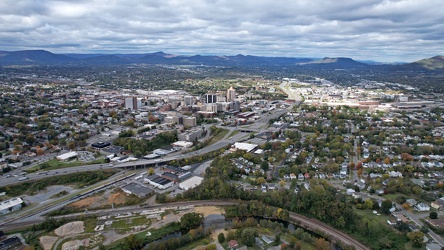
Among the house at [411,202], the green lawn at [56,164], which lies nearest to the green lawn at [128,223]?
the green lawn at [56,164]

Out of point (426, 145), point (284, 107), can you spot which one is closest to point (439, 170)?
point (426, 145)

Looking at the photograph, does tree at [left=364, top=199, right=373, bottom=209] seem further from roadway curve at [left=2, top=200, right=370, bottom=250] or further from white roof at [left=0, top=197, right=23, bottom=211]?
white roof at [left=0, top=197, right=23, bottom=211]

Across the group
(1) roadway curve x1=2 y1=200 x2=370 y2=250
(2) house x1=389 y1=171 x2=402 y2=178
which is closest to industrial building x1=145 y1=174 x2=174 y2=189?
(1) roadway curve x1=2 y1=200 x2=370 y2=250

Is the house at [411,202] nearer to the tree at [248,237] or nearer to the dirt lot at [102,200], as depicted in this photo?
the tree at [248,237]

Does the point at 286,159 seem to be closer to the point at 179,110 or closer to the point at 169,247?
the point at 169,247

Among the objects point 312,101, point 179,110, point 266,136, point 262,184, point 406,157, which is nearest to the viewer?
point 262,184

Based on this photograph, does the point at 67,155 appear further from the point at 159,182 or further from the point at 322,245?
the point at 322,245
